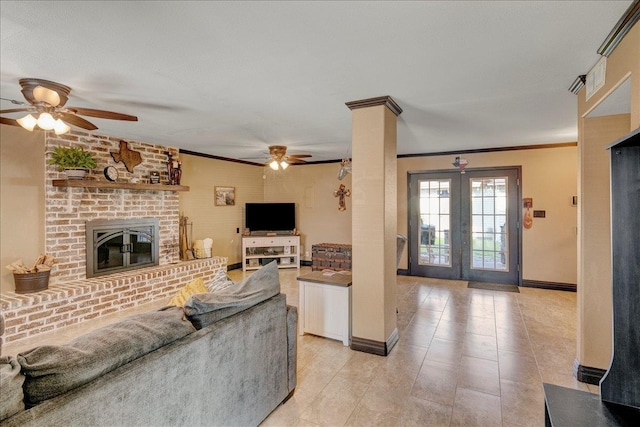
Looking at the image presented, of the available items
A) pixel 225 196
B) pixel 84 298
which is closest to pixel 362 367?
pixel 84 298

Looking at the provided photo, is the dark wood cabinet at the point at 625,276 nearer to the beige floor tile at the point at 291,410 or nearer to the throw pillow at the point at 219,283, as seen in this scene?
the beige floor tile at the point at 291,410

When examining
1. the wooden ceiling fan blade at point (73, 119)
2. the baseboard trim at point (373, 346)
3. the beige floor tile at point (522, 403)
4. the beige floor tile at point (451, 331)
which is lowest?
the beige floor tile at point (522, 403)

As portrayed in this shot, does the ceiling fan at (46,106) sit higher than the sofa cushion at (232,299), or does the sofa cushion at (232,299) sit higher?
the ceiling fan at (46,106)

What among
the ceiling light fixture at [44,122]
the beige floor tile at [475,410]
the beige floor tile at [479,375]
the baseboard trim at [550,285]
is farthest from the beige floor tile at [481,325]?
the ceiling light fixture at [44,122]

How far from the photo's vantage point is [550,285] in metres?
5.45

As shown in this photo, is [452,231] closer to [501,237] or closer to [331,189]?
[501,237]

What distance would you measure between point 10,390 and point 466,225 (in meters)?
6.31

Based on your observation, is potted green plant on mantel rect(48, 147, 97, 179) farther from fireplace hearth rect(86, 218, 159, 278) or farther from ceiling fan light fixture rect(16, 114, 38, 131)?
ceiling fan light fixture rect(16, 114, 38, 131)

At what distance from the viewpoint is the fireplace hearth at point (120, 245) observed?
4512 mm

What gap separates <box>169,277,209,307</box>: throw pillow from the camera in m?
2.52

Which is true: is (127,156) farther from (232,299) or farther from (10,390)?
(10,390)

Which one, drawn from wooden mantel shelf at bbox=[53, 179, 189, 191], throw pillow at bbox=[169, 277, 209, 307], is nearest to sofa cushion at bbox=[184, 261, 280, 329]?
throw pillow at bbox=[169, 277, 209, 307]

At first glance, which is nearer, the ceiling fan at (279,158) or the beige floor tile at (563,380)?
the beige floor tile at (563,380)

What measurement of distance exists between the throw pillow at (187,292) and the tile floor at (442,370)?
1.07 m
